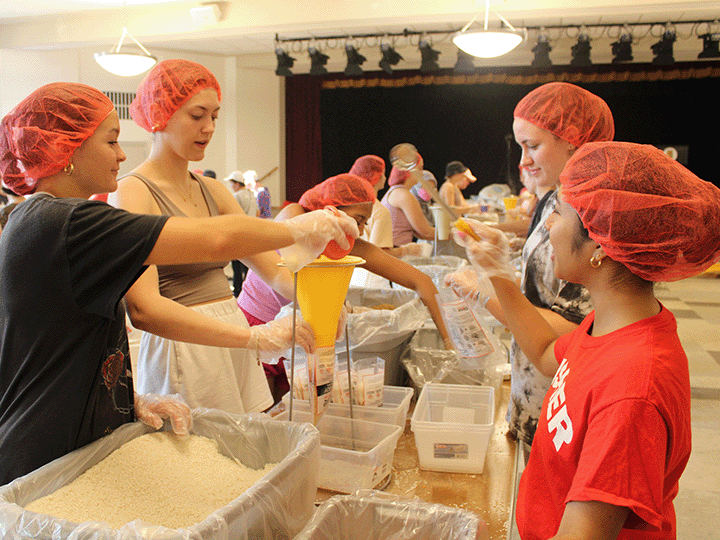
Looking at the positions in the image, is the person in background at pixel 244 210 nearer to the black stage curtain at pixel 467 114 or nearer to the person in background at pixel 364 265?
the person in background at pixel 364 265

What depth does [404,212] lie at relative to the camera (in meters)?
4.12

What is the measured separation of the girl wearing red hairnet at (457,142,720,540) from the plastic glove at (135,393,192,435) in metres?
0.62

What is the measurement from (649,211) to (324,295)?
1.96 feet

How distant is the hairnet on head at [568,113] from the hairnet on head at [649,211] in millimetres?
643

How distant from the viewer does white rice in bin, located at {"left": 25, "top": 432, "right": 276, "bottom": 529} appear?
0.89 meters

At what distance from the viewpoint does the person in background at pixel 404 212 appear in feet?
13.4

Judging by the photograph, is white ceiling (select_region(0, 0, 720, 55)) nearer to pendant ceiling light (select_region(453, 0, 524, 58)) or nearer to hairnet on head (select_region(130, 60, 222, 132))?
pendant ceiling light (select_region(453, 0, 524, 58))

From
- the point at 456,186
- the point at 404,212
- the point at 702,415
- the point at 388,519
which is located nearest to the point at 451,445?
the point at 388,519

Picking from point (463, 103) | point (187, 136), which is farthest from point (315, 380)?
point (463, 103)

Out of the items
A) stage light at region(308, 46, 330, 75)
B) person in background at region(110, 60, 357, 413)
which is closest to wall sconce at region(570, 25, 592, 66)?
stage light at region(308, 46, 330, 75)

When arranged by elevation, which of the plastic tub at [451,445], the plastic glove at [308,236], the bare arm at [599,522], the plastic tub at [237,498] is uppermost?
the plastic glove at [308,236]

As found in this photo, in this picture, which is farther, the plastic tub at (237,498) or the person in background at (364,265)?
the person in background at (364,265)

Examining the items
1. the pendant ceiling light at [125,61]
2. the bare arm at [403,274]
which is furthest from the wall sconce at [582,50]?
the bare arm at [403,274]

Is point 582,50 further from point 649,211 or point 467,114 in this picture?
point 649,211
